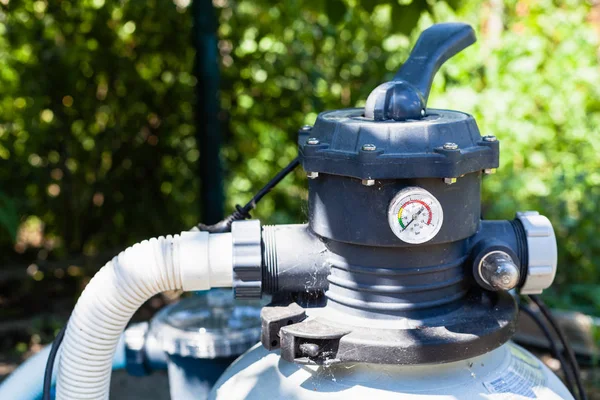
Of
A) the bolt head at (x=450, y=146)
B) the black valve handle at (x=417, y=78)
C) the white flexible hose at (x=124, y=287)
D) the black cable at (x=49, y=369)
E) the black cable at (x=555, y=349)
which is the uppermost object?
the black valve handle at (x=417, y=78)

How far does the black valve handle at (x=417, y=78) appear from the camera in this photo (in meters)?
1.00

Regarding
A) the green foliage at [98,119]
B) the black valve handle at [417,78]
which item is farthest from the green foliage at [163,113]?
the black valve handle at [417,78]

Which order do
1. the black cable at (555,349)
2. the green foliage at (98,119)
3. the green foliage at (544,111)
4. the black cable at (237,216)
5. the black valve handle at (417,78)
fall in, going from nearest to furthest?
the black valve handle at (417,78), the black cable at (237,216), the black cable at (555,349), the green foliage at (98,119), the green foliage at (544,111)

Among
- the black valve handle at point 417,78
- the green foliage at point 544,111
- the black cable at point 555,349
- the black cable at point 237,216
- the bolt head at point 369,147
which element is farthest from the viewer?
the green foliage at point 544,111

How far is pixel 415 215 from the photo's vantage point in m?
0.92

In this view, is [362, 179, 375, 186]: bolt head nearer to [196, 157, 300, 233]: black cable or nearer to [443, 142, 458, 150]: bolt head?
[443, 142, 458, 150]: bolt head

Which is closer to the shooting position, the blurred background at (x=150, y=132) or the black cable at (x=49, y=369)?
the black cable at (x=49, y=369)

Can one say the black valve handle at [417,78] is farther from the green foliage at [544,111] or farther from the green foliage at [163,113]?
the green foliage at [544,111]

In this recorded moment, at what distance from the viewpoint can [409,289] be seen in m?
0.98

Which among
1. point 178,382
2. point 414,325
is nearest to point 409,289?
point 414,325

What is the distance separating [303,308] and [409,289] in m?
0.17

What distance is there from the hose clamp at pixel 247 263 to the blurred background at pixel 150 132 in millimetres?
1612

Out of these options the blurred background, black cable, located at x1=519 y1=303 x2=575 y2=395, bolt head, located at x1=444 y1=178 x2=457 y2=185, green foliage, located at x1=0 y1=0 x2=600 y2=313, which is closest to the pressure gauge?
bolt head, located at x1=444 y1=178 x2=457 y2=185

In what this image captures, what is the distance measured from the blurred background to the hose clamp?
5.29 ft
